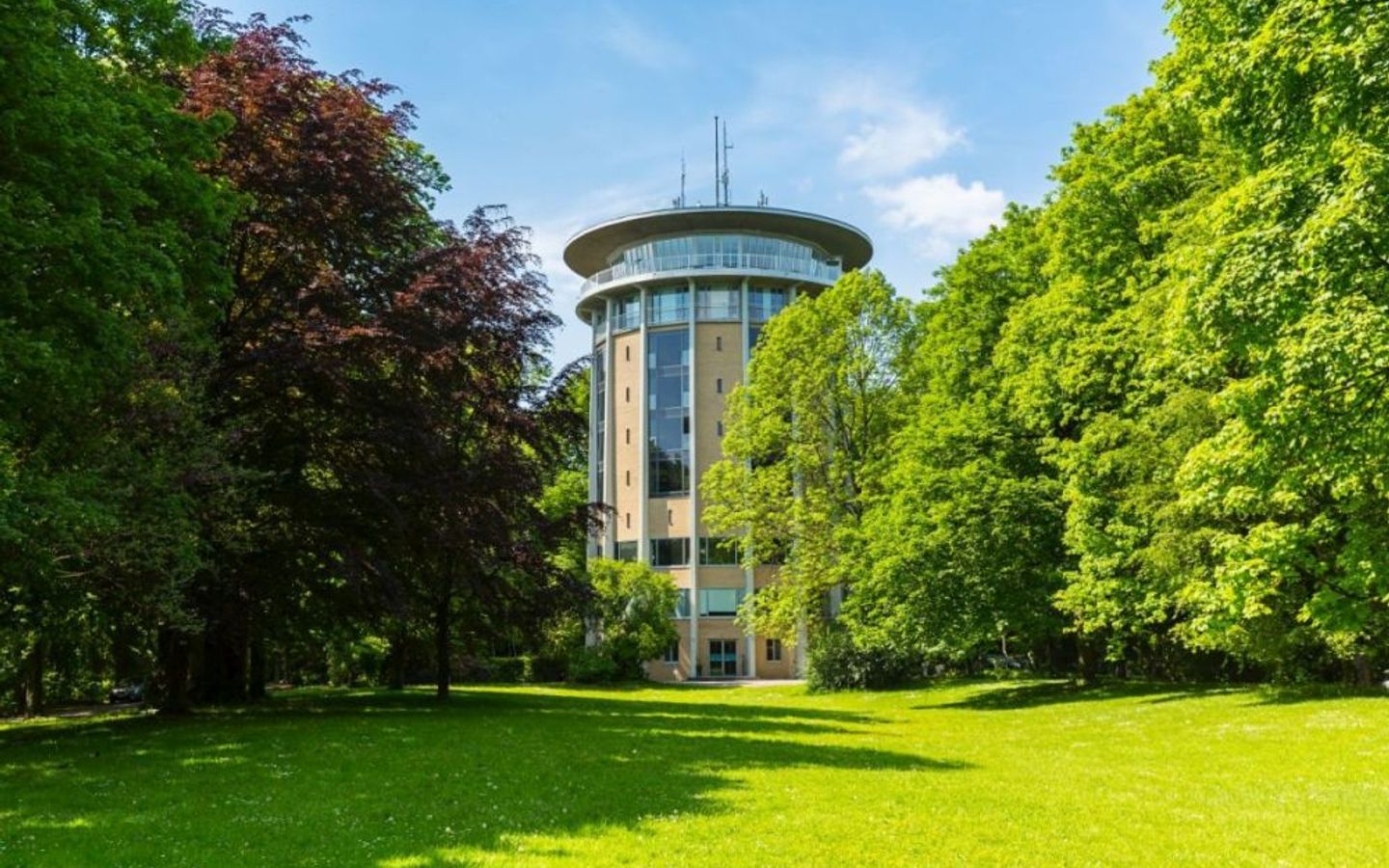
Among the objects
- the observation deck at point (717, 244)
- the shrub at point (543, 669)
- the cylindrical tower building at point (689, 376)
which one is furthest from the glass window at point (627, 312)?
the shrub at point (543, 669)

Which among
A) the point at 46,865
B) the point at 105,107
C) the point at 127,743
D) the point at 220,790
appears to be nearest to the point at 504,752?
the point at 220,790

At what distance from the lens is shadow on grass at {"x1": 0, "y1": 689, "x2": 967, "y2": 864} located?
10.1 m

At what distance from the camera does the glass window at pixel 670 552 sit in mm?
66188

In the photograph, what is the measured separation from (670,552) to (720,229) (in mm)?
21008

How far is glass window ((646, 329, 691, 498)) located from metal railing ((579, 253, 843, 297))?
425 centimetres

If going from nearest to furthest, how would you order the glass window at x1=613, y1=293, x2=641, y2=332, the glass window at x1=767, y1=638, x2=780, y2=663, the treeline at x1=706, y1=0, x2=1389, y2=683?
the treeline at x1=706, y1=0, x2=1389, y2=683, the glass window at x1=767, y1=638, x2=780, y2=663, the glass window at x1=613, y1=293, x2=641, y2=332

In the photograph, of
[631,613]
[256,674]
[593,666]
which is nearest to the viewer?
[256,674]

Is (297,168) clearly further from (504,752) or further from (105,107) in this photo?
(504,752)

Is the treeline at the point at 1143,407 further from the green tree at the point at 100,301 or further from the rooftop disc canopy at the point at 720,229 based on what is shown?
the rooftop disc canopy at the point at 720,229

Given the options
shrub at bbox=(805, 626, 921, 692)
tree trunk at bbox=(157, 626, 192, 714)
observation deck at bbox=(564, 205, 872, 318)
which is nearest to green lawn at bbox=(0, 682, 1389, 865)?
tree trunk at bbox=(157, 626, 192, 714)

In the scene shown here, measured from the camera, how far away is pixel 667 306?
2704 inches

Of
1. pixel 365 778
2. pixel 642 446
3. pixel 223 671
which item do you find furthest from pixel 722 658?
pixel 365 778

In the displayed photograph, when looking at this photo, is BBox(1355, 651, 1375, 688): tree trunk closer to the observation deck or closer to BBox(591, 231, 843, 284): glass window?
the observation deck

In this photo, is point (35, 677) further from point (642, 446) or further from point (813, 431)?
point (642, 446)
